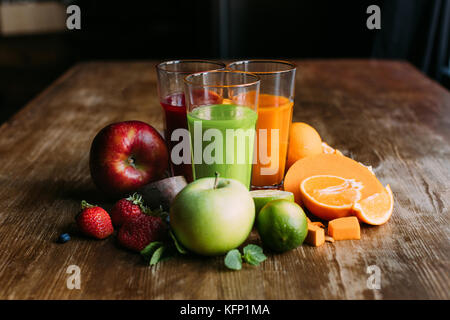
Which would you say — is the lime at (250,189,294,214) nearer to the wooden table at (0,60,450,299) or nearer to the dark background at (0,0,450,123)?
the wooden table at (0,60,450,299)

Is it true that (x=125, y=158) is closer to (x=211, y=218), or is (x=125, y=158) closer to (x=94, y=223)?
(x=94, y=223)

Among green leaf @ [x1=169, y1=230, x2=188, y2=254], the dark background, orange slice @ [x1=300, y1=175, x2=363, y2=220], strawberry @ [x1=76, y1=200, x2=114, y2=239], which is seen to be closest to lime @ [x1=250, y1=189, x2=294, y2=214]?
orange slice @ [x1=300, y1=175, x2=363, y2=220]

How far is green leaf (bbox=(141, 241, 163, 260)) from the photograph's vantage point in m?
0.77

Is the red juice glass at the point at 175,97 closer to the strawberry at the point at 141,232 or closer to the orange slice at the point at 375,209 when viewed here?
the strawberry at the point at 141,232

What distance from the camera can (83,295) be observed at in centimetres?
67

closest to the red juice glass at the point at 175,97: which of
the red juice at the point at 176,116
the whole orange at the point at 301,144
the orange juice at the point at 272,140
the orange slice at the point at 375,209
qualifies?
the red juice at the point at 176,116

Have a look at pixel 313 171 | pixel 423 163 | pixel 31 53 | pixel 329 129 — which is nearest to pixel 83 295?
pixel 313 171

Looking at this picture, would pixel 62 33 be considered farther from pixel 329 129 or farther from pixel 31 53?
pixel 329 129

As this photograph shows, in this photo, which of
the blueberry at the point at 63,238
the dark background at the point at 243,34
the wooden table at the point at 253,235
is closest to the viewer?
the wooden table at the point at 253,235

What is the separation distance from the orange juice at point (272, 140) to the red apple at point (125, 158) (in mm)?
212

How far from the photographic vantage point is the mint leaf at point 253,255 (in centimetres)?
75

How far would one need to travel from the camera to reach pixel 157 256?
756 mm

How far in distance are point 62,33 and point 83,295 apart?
6.34 meters

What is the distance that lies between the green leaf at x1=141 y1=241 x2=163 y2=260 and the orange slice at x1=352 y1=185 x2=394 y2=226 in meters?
0.36
